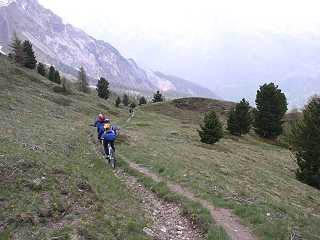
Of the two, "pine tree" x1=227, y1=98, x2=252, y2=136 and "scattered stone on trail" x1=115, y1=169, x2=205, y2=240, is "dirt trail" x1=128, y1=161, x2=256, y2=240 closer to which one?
"scattered stone on trail" x1=115, y1=169, x2=205, y2=240

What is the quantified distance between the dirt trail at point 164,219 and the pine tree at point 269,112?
67.6 m

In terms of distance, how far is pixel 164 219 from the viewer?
16766 mm

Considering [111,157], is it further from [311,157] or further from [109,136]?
[311,157]

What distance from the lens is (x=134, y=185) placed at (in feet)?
72.5

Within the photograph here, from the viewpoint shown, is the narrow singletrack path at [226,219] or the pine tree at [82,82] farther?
the pine tree at [82,82]

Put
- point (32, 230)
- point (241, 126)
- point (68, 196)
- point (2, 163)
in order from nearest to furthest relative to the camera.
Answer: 1. point (32, 230)
2. point (68, 196)
3. point (2, 163)
4. point (241, 126)

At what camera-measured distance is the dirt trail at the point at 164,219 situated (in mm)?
14788

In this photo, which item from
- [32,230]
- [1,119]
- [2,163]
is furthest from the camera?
[1,119]

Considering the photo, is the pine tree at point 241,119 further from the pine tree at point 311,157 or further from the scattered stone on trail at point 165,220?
the scattered stone on trail at point 165,220

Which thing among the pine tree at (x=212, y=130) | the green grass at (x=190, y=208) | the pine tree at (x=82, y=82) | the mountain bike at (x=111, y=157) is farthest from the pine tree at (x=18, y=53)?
the green grass at (x=190, y=208)

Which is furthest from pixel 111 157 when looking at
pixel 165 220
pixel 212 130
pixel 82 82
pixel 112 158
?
pixel 82 82

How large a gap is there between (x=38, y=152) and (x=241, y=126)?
198 ft

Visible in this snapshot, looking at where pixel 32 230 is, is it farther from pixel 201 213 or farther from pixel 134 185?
pixel 134 185

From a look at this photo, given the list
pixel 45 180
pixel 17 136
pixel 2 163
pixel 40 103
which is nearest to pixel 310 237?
pixel 45 180
